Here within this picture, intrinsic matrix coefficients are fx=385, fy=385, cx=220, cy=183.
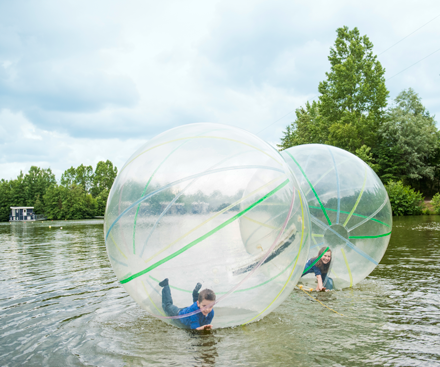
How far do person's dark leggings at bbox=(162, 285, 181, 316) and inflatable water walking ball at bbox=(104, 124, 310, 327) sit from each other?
55mm

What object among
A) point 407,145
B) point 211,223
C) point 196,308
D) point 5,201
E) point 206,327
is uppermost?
point 407,145

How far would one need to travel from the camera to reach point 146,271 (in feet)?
13.2

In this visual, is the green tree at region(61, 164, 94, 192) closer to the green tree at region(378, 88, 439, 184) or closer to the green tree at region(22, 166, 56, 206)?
the green tree at region(22, 166, 56, 206)

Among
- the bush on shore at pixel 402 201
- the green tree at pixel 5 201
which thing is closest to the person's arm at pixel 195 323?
the bush on shore at pixel 402 201

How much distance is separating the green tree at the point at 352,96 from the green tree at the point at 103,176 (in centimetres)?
7308

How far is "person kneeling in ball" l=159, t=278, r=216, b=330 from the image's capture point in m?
3.93

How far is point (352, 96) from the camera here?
39.1 meters

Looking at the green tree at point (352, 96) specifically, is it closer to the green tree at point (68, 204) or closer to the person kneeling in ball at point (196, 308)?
Result: the person kneeling in ball at point (196, 308)

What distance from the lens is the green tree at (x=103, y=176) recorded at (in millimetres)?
102188

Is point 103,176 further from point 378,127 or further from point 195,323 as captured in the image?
point 195,323

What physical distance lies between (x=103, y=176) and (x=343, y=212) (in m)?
102

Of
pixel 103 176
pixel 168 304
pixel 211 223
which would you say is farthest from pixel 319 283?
pixel 103 176

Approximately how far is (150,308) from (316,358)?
6.08 feet

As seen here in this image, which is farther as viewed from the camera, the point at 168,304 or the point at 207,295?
the point at 168,304
